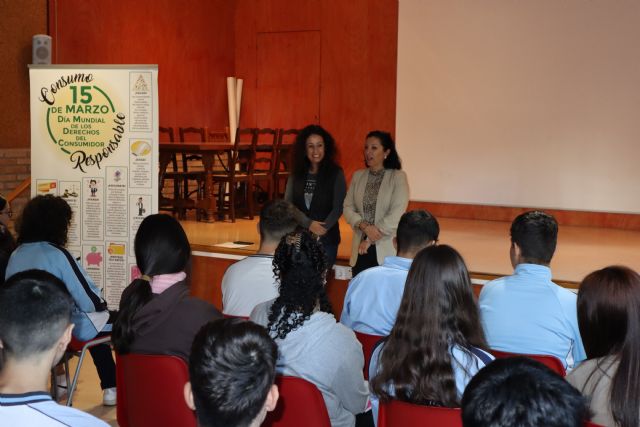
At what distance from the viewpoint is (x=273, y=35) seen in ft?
36.0

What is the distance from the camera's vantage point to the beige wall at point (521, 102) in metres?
8.66

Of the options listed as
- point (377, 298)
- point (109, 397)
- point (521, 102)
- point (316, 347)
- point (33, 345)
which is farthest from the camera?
point (521, 102)

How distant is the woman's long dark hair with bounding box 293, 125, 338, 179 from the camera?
494 cm

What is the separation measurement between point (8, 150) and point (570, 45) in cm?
627

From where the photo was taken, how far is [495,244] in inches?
287

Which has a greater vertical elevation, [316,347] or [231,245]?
[316,347]

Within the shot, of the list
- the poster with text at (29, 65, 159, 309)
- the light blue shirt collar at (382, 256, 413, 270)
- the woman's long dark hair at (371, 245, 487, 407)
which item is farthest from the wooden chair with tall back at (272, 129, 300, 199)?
the woman's long dark hair at (371, 245, 487, 407)

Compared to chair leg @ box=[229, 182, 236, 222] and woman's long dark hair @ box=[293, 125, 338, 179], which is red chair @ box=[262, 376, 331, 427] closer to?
woman's long dark hair @ box=[293, 125, 338, 179]

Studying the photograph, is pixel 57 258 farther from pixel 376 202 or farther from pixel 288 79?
pixel 288 79

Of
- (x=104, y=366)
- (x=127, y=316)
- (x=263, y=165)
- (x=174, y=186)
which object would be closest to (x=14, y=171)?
(x=174, y=186)

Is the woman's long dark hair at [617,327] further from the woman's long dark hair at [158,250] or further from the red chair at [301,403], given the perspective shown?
the woman's long dark hair at [158,250]

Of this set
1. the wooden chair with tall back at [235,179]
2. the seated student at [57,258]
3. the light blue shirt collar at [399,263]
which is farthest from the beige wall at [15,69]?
the light blue shirt collar at [399,263]

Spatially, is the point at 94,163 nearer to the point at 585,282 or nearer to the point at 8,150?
the point at 8,150

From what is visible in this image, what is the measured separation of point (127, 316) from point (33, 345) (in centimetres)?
99
